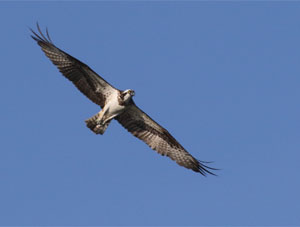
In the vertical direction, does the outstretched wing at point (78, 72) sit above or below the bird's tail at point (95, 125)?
above

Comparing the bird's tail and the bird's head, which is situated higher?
the bird's head

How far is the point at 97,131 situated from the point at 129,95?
1.51 m

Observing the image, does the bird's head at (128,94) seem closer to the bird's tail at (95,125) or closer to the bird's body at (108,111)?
the bird's body at (108,111)

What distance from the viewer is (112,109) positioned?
2472cm

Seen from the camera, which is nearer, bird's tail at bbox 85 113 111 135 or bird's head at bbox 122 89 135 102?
bird's head at bbox 122 89 135 102

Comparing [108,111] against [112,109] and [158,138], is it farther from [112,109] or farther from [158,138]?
[158,138]

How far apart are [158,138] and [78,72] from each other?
3546 mm

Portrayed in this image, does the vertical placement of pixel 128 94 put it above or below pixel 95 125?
above

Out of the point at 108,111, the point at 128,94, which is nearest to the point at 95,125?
the point at 108,111

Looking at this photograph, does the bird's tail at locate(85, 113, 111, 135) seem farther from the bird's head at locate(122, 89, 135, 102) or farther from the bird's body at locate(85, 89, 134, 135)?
the bird's head at locate(122, 89, 135, 102)

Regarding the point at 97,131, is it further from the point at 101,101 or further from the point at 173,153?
the point at 173,153

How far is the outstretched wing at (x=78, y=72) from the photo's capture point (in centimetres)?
2431

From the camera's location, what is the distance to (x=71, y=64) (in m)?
Answer: 24.4

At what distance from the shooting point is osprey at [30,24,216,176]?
24.4 metres
